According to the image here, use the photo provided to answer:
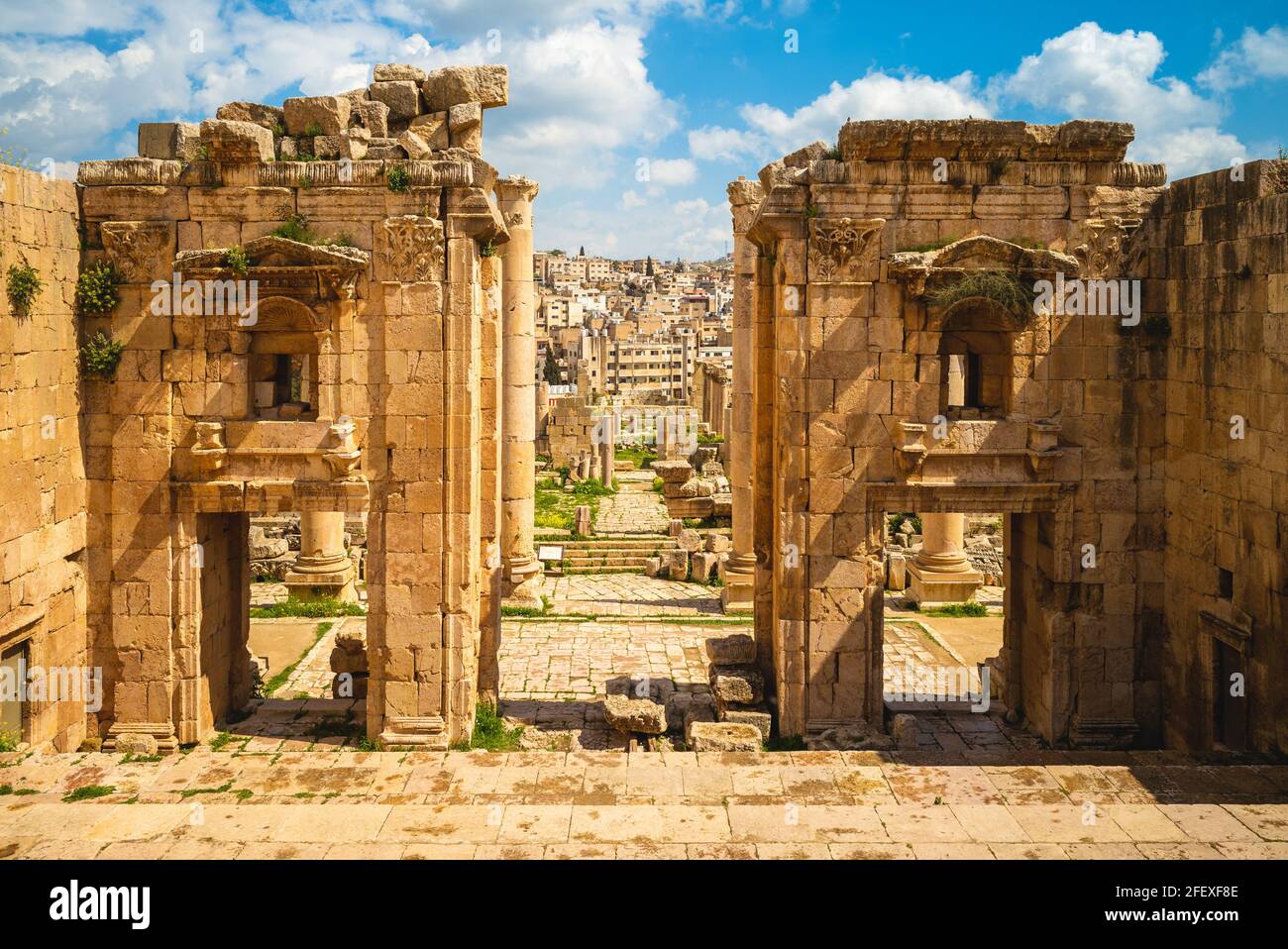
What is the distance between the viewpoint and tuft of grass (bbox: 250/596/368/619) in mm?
19984

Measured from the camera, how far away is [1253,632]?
11102 millimetres

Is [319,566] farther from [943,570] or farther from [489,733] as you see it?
[943,570]

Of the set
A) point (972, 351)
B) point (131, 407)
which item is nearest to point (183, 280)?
point (131, 407)

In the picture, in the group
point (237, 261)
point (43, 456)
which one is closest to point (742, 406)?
point (237, 261)

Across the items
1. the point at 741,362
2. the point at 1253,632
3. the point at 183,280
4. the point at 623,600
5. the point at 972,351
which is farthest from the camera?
the point at 623,600

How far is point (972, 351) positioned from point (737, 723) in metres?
5.41

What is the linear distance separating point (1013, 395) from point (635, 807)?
6.93 metres

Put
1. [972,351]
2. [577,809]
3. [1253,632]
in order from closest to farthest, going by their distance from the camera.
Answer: [577,809] < [1253,632] < [972,351]

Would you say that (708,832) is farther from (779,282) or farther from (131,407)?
(131,407)

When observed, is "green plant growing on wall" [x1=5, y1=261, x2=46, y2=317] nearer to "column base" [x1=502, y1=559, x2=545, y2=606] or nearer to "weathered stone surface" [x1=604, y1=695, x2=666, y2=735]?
"weathered stone surface" [x1=604, y1=695, x2=666, y2=735]

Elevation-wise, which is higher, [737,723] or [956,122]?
[956,122]

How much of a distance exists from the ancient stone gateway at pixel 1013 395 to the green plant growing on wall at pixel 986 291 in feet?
0.08

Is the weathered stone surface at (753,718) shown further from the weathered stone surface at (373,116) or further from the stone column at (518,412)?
the weathered stone surface at (373,116)

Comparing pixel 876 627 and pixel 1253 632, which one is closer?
pixel 1253 632
